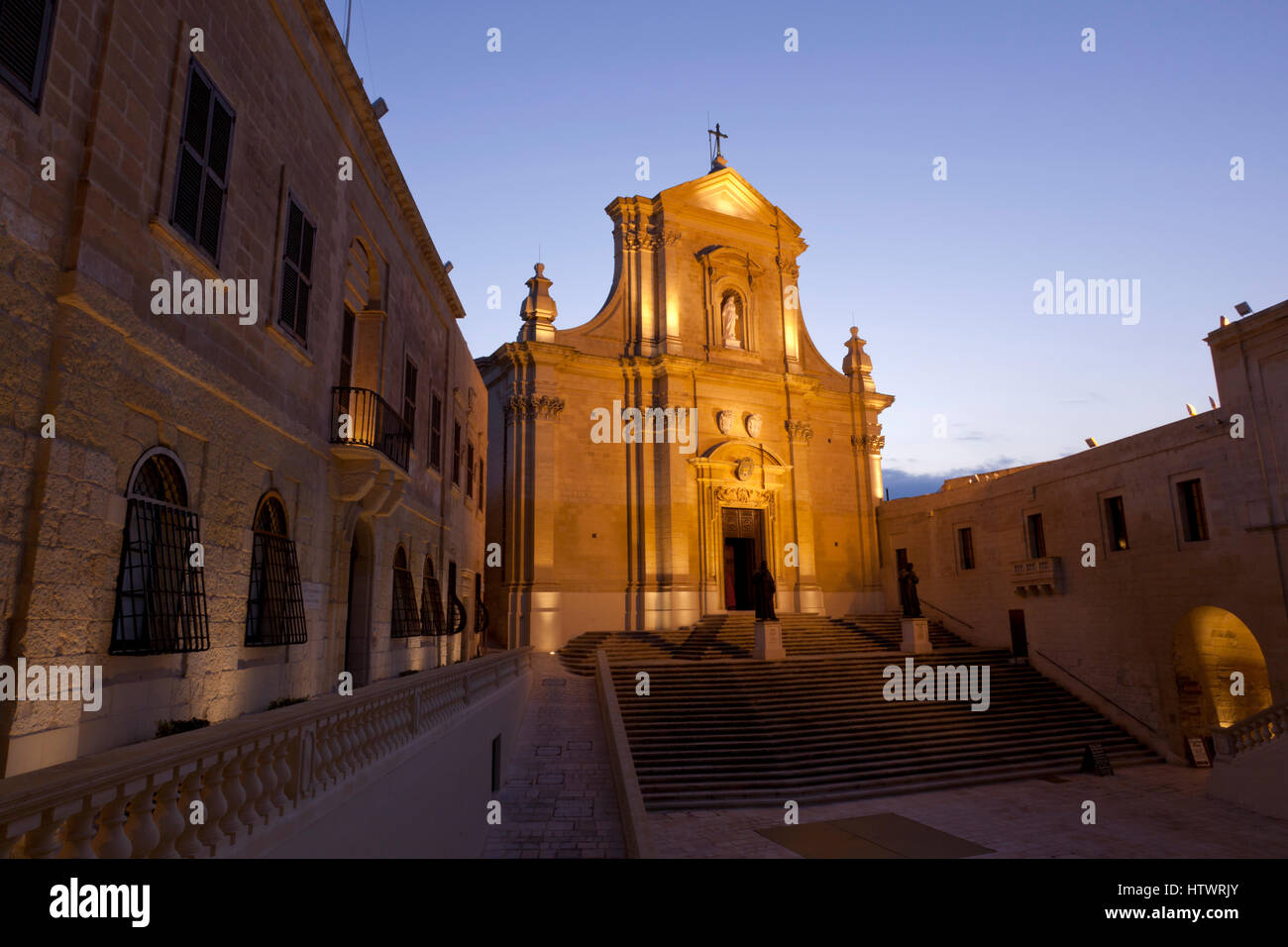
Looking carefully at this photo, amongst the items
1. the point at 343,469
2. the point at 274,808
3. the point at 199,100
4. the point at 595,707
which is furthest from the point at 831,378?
the point at 274,808

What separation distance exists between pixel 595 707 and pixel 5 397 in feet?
47.5

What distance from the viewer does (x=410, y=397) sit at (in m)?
14.1

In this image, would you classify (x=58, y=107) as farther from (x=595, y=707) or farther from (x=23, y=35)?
(x=595, y=707)

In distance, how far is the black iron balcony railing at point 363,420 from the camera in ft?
33.4

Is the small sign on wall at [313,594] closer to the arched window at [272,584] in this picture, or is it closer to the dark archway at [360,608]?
the arched window at [272,584]

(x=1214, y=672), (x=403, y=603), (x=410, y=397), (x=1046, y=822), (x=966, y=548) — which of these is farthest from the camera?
(x=966, y=548)

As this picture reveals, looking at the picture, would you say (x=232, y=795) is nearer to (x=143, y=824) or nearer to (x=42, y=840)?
(x=143, y=824)

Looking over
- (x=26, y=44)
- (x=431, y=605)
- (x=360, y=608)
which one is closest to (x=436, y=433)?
(x=431, y=605)

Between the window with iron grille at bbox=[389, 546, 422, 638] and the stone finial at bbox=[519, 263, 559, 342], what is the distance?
15076 mm

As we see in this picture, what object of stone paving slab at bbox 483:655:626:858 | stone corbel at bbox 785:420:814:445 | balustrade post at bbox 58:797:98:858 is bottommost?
stone paving slab at bbox 483:655:626:858

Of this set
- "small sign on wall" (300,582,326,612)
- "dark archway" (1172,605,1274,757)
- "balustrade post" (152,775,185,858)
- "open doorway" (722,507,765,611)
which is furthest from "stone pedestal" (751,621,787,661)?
"balustrade post" (152,775,185,858)

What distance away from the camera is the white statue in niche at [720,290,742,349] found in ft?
98.2

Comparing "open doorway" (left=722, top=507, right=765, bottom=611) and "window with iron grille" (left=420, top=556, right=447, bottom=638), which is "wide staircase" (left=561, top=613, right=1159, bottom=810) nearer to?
"window with iron grille" (left=420, top=556, right=447, bottom=638)

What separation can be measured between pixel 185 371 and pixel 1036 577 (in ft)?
74.1
